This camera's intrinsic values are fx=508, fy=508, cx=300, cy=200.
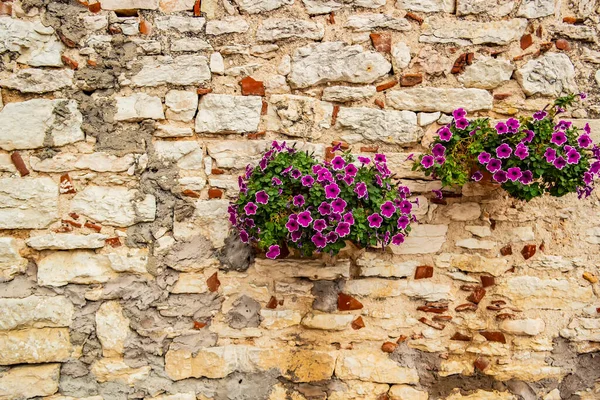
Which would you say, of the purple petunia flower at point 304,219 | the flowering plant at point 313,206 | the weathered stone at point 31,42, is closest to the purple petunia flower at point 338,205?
the flowering plant at point 313,206

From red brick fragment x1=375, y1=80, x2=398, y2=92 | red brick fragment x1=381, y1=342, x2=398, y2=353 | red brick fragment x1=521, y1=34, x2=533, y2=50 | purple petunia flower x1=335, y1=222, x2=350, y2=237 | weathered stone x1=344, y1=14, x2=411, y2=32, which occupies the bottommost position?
red brick fragment x1=381, y1=342, x2=398, y2=353

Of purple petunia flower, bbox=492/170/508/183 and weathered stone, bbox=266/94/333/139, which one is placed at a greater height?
weathered stone, bbox=266/94/333/139

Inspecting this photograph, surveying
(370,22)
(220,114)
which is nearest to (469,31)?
(370,22)

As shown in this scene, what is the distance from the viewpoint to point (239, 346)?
2459mm

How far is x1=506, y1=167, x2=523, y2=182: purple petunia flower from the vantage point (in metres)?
2.23

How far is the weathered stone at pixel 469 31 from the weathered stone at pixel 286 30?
54 cm

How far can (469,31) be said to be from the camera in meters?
2.52

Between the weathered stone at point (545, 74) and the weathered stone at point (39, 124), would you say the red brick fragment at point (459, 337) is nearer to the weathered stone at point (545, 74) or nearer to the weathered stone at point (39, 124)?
the weathered stone at point (545, 74)

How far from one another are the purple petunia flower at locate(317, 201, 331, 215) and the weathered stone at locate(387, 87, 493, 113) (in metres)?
0.71

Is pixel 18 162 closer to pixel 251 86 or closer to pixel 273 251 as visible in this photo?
pixel 251 86

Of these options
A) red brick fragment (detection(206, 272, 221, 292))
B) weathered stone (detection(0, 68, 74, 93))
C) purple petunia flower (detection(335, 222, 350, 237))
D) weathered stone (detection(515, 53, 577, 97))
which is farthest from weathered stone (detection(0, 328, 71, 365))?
weathered stone (detection(515, 53, 577, 97))

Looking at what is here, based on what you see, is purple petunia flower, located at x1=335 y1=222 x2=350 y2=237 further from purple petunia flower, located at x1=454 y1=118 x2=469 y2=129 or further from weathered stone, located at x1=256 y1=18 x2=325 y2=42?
weathered stone, located at x1=256 y1=18 x2=325 y2=42

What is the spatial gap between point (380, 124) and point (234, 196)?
0.80 meters

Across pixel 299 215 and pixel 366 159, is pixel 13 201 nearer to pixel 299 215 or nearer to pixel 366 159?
pixel 299 215
